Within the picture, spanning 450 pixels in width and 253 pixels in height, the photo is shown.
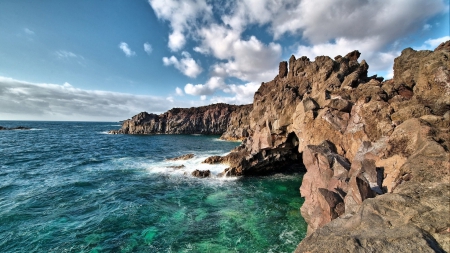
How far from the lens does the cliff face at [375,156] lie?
22.3 ft

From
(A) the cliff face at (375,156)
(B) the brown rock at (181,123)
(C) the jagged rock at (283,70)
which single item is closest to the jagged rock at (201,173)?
(A) the cliff face at (375,156)

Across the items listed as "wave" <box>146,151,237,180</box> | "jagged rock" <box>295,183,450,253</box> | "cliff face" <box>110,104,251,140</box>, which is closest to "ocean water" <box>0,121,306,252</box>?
"wave" <box>146,151,237,180</box>

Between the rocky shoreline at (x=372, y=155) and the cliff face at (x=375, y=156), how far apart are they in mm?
31

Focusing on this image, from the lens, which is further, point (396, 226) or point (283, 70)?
point (283, 70)

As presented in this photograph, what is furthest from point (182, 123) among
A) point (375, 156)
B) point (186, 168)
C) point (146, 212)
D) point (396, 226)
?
point (396, 226)

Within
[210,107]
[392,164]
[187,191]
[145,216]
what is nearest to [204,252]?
[145,216]

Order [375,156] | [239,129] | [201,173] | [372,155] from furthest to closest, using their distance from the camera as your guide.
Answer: [239,129]
[201,173]
[372,155]
[375,156]

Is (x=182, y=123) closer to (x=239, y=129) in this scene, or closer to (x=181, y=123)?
(x=181, y=123)

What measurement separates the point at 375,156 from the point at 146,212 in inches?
723

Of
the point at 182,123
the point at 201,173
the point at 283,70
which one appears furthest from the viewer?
the point at 182,123

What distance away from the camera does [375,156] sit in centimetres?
1345

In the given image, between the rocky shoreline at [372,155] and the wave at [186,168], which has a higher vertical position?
the rocky shoreline at [372,155]

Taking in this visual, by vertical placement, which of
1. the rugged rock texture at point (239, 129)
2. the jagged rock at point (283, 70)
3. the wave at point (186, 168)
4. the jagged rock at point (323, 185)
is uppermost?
the jagged rock at point (283, 70)

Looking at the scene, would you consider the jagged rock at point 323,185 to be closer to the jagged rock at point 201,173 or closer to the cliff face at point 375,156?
the cliff face at point 375,156
